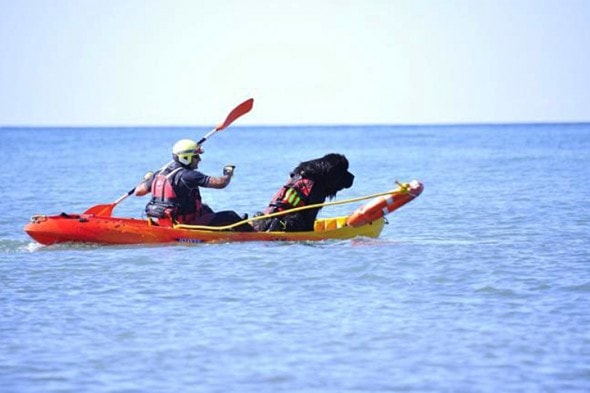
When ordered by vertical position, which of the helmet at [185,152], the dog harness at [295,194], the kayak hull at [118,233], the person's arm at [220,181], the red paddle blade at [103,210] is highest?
the helmet at [185,152]

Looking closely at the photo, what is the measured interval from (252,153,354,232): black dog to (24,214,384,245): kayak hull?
40 centimetres

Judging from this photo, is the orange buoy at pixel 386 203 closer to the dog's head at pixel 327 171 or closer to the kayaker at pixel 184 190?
the dog's head at pixel 327 171

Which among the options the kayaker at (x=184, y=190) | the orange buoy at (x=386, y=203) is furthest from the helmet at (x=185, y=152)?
the orange buoy at (x=386, y=203)

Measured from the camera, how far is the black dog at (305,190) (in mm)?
17266

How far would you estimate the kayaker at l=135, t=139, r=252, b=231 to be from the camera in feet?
54.4

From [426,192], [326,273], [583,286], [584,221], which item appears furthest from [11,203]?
[583,286]

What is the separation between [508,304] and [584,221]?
1040cm

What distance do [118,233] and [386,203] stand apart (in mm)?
3839

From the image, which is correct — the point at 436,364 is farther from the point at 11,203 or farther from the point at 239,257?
the point at 11,203

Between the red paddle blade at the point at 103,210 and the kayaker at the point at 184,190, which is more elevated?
the kayaker at the point at 184,190

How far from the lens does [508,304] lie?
1216 cm

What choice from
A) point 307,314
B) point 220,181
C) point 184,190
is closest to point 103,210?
point 184,190

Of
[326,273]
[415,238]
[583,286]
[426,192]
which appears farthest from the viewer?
[426,192]

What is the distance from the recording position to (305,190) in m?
17.2
